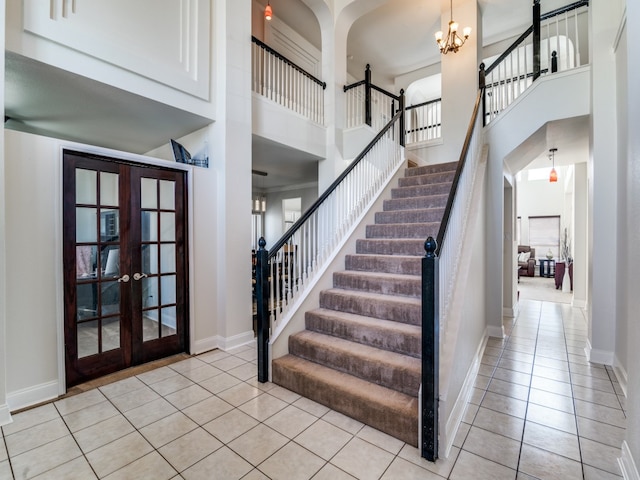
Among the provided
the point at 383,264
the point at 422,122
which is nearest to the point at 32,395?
the point at 383,264

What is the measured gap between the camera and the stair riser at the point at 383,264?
3.23 m

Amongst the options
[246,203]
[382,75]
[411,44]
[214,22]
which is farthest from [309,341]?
[382,75]

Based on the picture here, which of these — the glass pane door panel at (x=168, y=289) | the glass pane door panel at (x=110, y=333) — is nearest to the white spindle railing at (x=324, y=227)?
the glass pane door panel at (x=168, y=289)

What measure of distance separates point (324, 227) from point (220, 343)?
1.94 m

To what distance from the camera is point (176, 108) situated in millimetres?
3279

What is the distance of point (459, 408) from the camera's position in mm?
2285

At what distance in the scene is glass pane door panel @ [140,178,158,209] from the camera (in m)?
3.20

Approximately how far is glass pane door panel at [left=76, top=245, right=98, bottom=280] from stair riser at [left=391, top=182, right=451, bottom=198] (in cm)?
394

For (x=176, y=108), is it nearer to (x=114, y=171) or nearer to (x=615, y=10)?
(x=114, y=171)

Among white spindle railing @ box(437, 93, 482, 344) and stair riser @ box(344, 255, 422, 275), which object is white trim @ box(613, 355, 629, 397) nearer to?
white spindle railing @ box(437, 93, 482, 344)

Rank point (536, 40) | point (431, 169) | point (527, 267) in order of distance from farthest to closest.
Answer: point (527, 267)
point (431, 169)
point (536, 40)

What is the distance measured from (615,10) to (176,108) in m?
4.85

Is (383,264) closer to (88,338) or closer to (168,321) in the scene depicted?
(168,321)

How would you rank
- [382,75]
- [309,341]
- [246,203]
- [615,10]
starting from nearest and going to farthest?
1. [309,341]
2. [615,10]
3. [246,203]
4. [382,75]
